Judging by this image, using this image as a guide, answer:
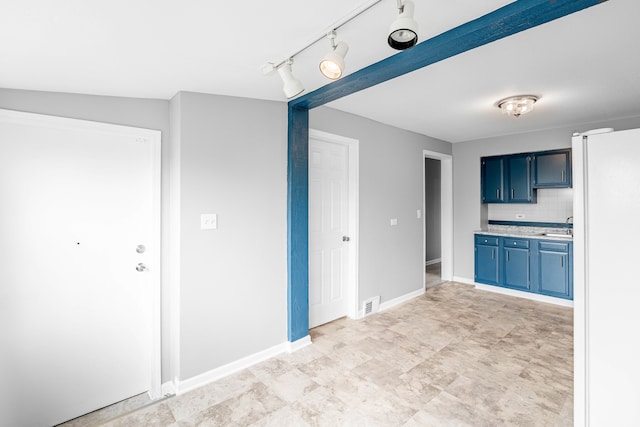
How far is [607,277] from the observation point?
1.42m

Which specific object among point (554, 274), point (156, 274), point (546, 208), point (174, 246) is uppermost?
point (546, 208)

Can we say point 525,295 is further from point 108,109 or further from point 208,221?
point 108,109

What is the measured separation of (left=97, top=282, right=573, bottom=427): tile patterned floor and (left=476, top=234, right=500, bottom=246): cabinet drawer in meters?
1.36

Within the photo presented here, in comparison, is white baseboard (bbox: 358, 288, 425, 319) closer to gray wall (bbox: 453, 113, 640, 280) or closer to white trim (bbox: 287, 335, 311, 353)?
white trim (bbox: 287, 335, 311, 353)

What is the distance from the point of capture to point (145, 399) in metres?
2.35

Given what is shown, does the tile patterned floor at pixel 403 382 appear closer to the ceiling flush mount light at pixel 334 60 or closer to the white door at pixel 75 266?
the white door at pixel 75 266

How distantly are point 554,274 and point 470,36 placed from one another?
3.87 meters

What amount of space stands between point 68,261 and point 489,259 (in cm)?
509

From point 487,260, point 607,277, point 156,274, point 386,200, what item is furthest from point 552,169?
point 156,274

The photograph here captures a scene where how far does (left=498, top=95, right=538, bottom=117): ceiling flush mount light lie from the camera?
2.88 metres

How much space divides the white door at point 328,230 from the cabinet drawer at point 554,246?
2.80 meters

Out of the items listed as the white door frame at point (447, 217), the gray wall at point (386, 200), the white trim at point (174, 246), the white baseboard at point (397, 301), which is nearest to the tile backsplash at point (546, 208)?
the white door frame at point (447, 217)

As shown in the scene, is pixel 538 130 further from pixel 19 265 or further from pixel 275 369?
pixel 19 265

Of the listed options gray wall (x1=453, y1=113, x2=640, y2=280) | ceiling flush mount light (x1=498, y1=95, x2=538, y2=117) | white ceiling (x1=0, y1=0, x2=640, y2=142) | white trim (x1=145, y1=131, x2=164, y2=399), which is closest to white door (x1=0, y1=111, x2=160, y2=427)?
white trim (x1=145, y1=131, x2=164, y2=399)
